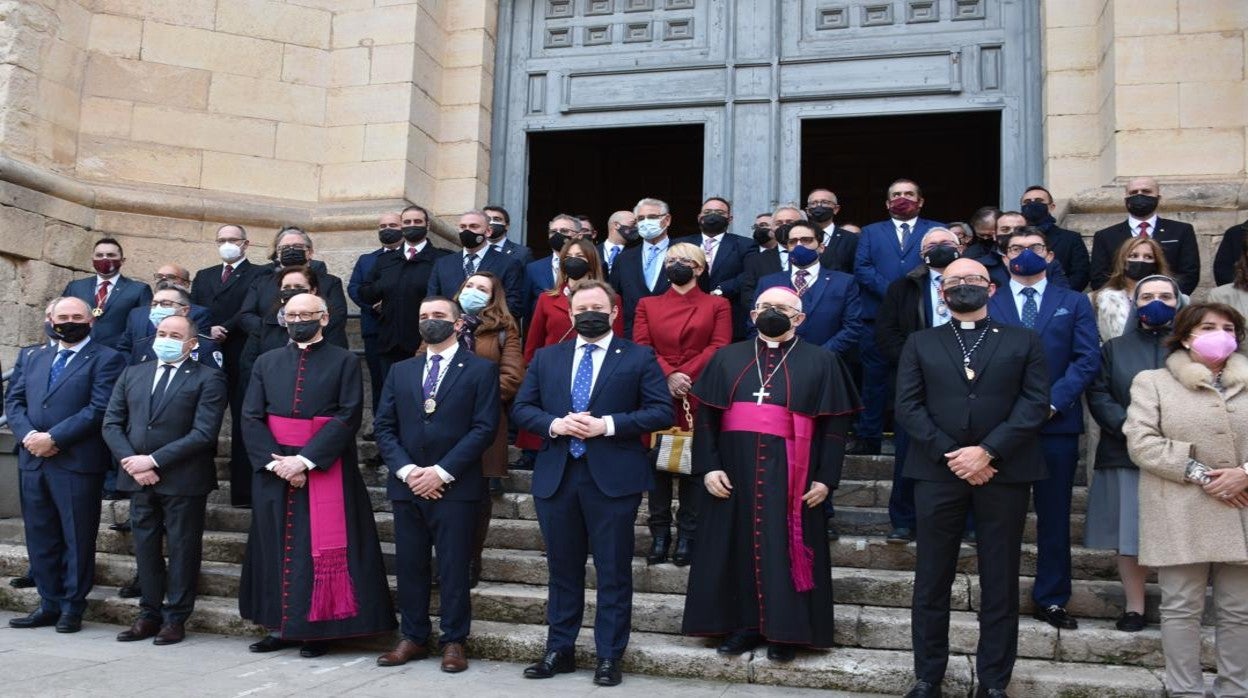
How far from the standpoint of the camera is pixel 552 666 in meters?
4.92

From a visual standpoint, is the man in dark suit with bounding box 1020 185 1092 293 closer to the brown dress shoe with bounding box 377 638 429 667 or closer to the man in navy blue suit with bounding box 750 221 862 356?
the man in navy blue suit with bounding box 750 221 862 356

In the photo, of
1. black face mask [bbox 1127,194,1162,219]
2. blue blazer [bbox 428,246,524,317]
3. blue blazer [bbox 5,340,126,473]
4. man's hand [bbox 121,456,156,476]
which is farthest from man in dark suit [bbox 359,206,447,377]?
black face mask [bbox 1127,194,1162,219]

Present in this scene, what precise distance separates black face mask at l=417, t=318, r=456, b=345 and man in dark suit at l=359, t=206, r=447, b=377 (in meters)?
1.73

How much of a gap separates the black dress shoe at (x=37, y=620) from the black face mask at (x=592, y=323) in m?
3.26

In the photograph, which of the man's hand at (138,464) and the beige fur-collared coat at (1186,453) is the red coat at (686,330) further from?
the man's hand at (138,464)

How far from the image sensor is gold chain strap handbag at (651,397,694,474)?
5.62 m

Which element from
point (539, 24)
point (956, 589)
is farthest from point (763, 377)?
point (539, 24)

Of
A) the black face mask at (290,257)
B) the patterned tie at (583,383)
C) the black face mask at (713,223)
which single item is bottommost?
the patterned tie at (583,383)

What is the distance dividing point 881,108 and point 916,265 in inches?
116

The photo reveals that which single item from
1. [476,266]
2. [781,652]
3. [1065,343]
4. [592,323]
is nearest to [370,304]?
[476,266]

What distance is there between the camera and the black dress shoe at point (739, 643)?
16.3ft

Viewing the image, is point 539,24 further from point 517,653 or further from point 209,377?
point 517,653

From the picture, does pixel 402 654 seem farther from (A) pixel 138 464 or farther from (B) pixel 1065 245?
(B) pixel 1065 245

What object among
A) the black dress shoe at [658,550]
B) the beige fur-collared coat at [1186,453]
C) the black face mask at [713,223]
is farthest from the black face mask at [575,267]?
the beige fur-collared coat at [1186,453]
